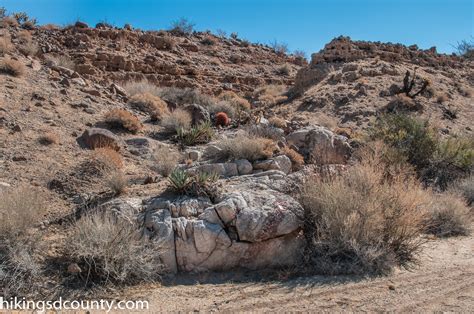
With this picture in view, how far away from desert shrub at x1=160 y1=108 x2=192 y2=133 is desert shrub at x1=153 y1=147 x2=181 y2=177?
1.38m

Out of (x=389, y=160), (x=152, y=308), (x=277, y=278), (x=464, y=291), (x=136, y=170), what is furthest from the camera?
(x=389, y=160)

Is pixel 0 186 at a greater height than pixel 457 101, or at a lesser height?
lesser

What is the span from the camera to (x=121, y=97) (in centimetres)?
1353

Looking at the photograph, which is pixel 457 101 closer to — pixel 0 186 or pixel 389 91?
pixel 389 91

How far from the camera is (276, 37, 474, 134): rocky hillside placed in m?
16.5

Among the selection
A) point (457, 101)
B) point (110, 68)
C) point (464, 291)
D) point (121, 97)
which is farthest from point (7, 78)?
point (457, 101)

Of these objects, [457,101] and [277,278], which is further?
[457,101]

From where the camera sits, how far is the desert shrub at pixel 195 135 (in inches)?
420

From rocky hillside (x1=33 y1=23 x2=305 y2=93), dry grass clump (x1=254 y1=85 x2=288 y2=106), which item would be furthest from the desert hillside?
dry grass clump (x1=254 y1=85 x2=288 y2=106)

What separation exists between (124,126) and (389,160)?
6187 millimetres

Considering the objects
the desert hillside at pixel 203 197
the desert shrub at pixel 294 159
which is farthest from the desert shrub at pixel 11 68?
the desert shrub at pixel 294 159

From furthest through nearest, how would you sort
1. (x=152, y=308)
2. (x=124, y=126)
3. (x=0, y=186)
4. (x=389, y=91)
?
(x=389, y=91) < (x=124, y=126) < (x=0, y=186) < (x=152, y=308)

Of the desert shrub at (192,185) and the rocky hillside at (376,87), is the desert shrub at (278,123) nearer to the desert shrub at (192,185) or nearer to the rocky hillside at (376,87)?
the rocky hillside at (376,87)

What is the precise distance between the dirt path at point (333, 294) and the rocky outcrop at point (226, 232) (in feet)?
1.55
